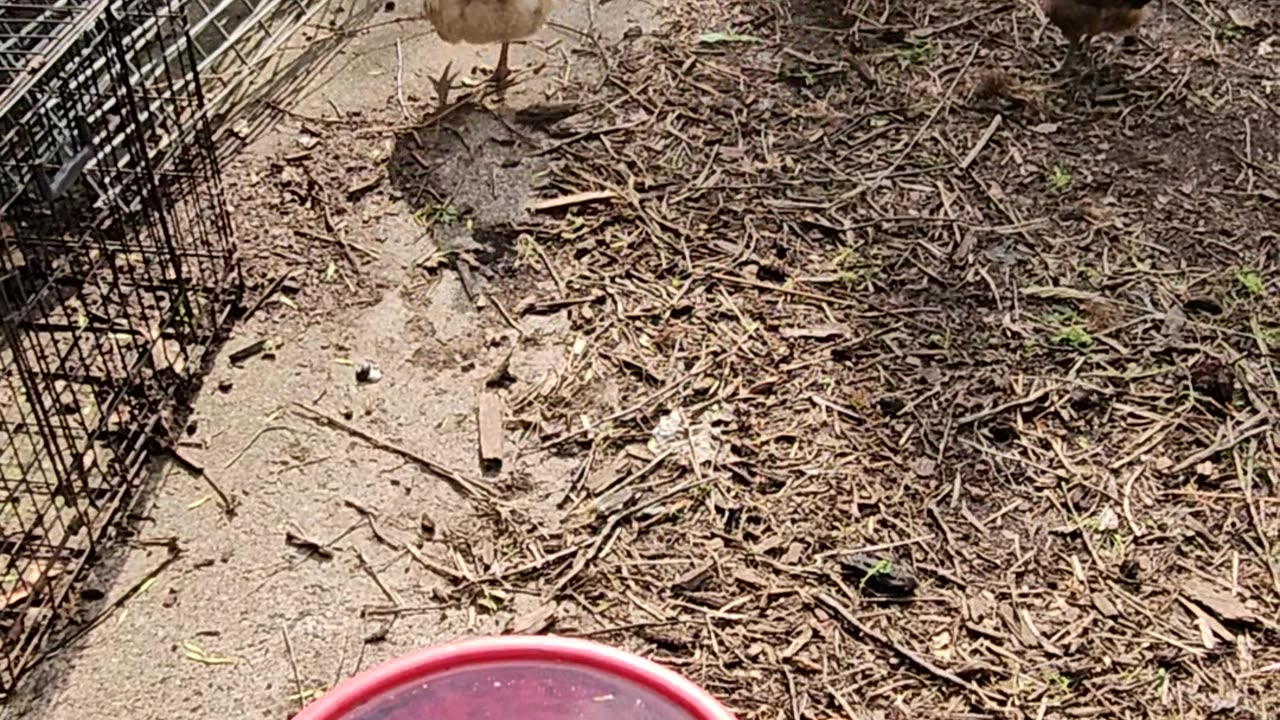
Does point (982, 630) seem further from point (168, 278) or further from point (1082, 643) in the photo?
point (168, 278)

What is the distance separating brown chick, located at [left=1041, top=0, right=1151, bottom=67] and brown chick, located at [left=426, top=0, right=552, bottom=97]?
1.52m

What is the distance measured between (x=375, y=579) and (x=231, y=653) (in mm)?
297

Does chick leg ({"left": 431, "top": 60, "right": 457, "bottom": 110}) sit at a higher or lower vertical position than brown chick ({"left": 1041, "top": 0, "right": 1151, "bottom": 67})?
higher

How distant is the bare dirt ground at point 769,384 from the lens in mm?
2414

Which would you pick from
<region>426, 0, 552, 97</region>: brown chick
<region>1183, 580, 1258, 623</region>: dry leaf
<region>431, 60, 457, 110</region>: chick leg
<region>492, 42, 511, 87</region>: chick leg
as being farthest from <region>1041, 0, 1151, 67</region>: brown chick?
<region>1183, 580, 1258, 623</region>: dry leaf

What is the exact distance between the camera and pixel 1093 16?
3803mm

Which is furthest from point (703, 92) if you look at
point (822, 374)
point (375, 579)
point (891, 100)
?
point (375, 579)

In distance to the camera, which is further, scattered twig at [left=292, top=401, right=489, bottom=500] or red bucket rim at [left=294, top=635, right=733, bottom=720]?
scattered twig at [left=292, top=401, right=489, bottom=500]

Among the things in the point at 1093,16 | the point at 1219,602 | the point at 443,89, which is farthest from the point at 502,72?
the point at 1219,602

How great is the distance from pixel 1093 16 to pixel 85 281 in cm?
287

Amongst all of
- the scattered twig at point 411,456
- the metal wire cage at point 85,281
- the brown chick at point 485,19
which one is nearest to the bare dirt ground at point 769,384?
the scattered twig at point 411,456

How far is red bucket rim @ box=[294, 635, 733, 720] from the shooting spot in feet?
6.28

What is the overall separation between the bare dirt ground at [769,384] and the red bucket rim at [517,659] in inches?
15.7

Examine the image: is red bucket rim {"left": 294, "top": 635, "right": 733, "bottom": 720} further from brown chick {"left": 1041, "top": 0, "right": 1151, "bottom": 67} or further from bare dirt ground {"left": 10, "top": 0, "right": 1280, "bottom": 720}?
brown chick {"left": 1041, "top": 0, "right": 1151, "bottom": 67}
